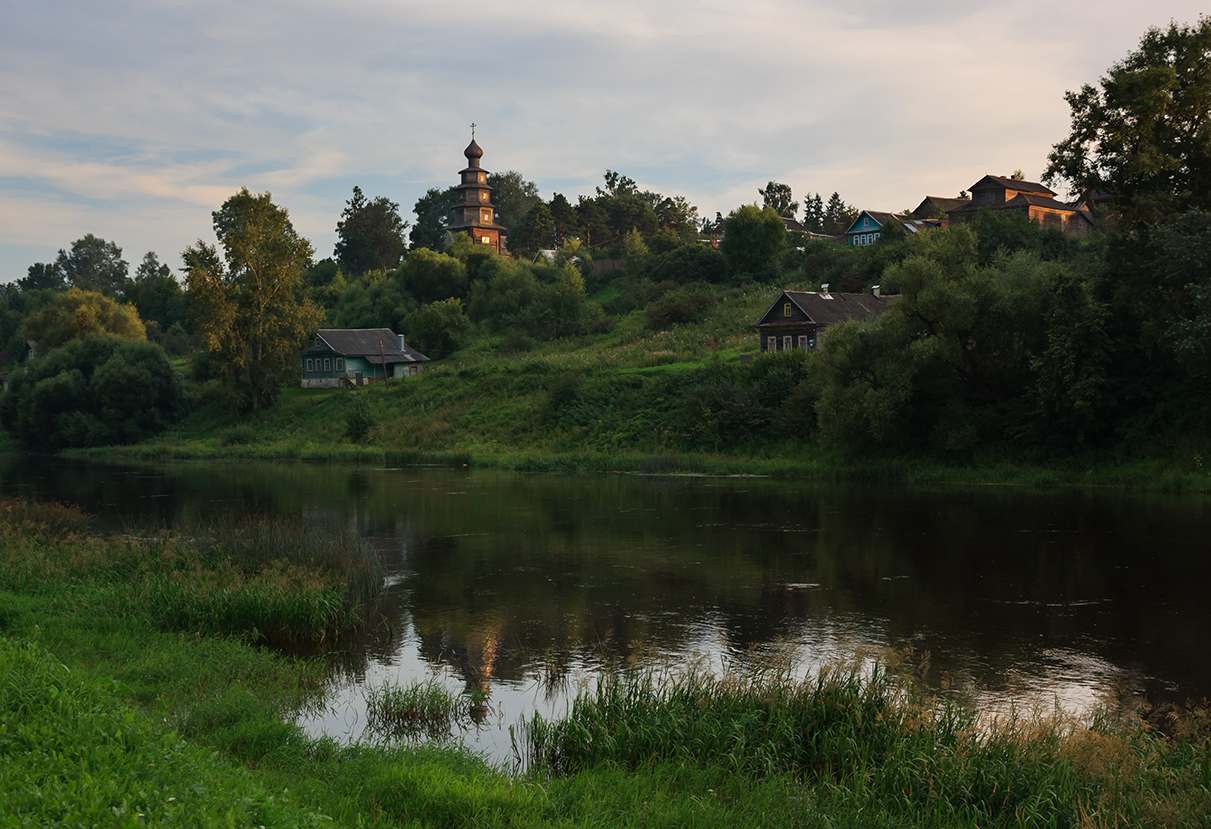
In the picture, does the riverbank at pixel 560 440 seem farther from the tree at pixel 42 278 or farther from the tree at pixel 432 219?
the tree at pixel 42 278

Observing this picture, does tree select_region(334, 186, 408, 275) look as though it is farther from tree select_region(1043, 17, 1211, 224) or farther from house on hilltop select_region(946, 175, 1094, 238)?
tree select_region(1043, 17, 1211, 224)

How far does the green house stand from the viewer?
8062cm

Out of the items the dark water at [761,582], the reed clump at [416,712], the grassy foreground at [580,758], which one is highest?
the grassy foreground at [580,758]

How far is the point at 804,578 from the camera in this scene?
822 inches

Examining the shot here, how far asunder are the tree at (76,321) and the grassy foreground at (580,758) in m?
81.5

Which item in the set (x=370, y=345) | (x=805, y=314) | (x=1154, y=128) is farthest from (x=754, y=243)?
(x=1154, y=128)

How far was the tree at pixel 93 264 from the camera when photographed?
170m

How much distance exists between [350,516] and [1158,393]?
2919 cm

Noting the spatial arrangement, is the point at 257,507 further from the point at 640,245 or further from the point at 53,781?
the point at 640,245

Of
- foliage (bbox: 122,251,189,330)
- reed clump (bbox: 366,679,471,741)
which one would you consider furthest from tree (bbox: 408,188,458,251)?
reed clump (bbox: 366,679,471,741)

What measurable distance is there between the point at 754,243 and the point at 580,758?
81443mm

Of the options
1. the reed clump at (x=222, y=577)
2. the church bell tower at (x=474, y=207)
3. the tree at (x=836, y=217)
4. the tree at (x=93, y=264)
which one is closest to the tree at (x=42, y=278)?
Result: the tree at (x=93, y=264)

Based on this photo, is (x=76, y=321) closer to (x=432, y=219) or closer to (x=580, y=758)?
(x=432, y=219)

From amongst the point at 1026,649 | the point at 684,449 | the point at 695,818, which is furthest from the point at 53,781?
the point at 684,449
